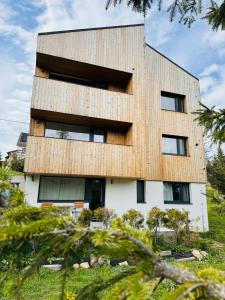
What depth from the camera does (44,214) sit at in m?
1.01

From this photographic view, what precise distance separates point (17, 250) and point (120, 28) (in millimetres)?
17157

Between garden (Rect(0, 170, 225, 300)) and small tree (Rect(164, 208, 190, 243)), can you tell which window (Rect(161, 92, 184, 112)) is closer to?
small tree (Rect(164, 208, 190, 243))

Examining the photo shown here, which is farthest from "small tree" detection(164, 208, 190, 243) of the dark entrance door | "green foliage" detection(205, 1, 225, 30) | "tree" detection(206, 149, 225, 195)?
"green foliage" detection(205, 1, 225, 30)

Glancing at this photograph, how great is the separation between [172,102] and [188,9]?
40.6 feet

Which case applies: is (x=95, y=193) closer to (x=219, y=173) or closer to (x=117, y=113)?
(x=117, y=113)

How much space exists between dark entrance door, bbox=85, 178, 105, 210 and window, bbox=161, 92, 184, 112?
7.40 meters

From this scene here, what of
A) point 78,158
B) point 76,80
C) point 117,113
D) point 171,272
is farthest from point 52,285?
point 76,80

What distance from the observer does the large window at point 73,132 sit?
13.8 meters

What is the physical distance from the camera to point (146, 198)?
554 inches

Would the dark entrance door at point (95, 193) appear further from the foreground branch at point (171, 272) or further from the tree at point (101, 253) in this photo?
the foreground branch at point (171, 272)

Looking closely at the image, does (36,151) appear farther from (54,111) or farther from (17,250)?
(17,250)

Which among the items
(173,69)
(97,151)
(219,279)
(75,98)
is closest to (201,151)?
(173,69)

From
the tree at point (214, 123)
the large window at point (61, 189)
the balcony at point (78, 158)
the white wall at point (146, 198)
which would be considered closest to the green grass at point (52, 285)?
the tree at point (214, 123)

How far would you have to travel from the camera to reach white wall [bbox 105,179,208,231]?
13422 mm
